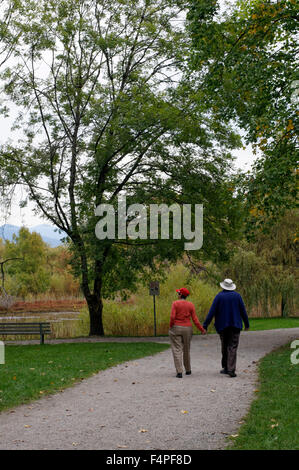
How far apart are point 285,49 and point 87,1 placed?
11.9m

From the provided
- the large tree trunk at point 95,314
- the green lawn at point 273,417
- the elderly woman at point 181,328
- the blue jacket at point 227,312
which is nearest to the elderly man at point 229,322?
the blue jacket at point 227,312

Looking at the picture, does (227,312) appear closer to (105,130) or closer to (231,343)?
(231,343)

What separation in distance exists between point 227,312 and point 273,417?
4052 millimetres

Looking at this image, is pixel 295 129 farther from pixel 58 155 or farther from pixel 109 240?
pixel 58 155

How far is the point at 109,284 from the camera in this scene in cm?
2450

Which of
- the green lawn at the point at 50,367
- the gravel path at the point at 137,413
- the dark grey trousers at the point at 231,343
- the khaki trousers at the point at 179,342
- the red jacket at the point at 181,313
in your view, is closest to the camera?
the gravel path at the point at 137,413

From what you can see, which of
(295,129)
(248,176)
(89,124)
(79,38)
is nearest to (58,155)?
(89,124)

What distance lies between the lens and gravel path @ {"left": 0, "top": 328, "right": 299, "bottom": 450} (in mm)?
5965

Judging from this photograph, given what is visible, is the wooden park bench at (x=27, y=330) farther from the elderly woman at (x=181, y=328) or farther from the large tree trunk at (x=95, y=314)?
the elderly woman at (x=181, y=328)

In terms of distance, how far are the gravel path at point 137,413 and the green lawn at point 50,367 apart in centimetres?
39

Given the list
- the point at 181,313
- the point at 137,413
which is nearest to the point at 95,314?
the point at 181,313

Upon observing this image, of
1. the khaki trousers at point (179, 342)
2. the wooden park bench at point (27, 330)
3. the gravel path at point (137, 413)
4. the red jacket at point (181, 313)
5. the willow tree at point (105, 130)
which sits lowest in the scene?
the wooden park bench at point (27, 330)

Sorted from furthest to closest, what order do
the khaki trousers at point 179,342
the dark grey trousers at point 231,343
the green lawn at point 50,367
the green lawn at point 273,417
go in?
the khaki trousers at point 179,342 → the dark grey trousers at point 231,343 → the green lawn at point 50,367 → the green lawn at point 273,417

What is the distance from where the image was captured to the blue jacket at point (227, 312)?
10742 millimetres
